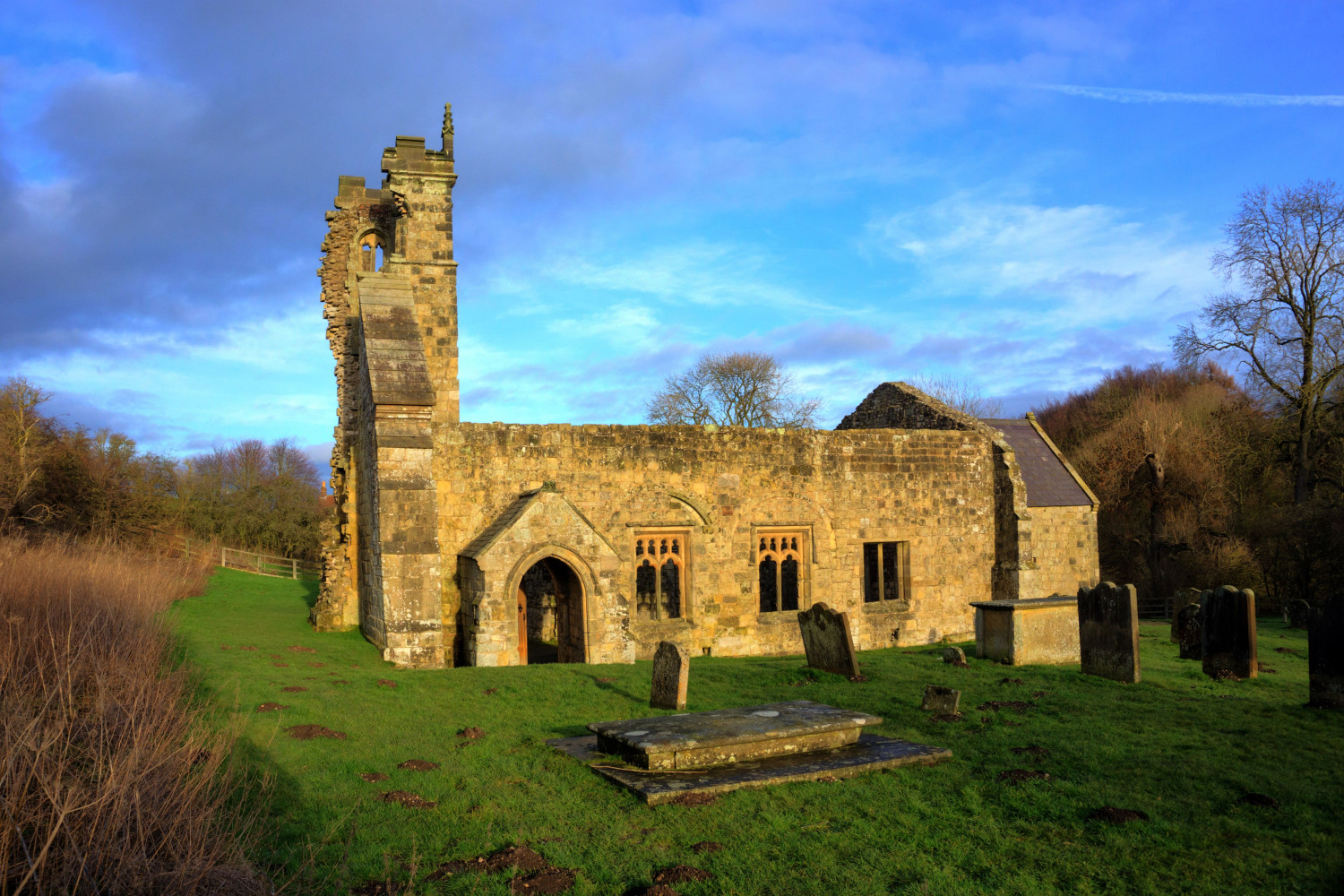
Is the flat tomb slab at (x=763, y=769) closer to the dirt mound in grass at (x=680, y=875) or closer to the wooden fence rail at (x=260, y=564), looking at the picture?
the dirt mound in grass at (x=680, y=875)

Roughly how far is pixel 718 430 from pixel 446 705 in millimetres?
7783

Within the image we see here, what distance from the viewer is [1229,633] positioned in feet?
35.8

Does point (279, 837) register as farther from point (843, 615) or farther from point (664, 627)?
point (664, 627)

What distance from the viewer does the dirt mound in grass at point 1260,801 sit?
5824 millimetres

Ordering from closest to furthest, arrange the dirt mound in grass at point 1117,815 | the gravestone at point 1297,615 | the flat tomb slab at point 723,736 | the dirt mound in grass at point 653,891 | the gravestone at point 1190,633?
the dirt mound in grass at point 653,891
the dirt mound in grass at point 1117,815
the flat tomb slab at point 723,736
the gravestone at point 1190,633
the gravestone at point 1297,615

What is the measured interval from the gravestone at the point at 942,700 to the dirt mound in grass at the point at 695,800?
11.7 ft

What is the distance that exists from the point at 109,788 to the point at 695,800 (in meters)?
3.76

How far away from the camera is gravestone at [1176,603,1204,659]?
41.9 ft

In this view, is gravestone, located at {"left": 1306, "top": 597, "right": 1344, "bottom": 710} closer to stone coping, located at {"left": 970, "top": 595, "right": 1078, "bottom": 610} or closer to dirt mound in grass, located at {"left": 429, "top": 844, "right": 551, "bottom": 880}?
stone coping, located at {"left": 970, "top": 595, "right": 1078, "bottom": 610}

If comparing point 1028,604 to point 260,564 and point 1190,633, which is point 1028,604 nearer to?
point 1190,633

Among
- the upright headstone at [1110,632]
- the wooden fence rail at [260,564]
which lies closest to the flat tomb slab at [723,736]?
the upright headstone at [1110,632]

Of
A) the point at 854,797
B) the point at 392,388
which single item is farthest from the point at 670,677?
the point at 392,388

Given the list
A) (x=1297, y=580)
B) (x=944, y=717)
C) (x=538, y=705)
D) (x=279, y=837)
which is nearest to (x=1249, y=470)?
(x=1297, y=580)

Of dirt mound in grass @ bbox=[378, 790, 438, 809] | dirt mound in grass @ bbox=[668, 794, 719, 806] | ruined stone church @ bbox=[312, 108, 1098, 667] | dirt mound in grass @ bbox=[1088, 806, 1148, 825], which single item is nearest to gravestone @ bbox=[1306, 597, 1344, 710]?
dirt mound in grass @ bbox=[1088, 806, 1148, 825]
